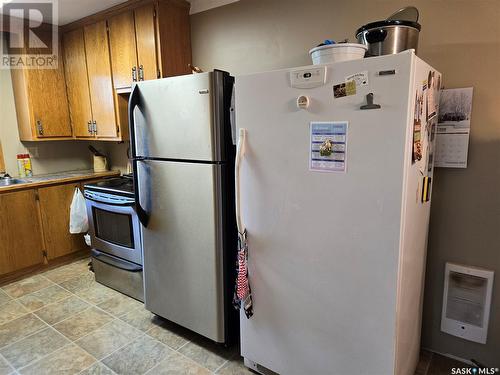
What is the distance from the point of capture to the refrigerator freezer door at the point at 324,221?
120 centimetres

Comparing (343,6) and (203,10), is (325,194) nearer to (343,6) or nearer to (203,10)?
(343,6)

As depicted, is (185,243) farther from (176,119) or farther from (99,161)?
(99,161)

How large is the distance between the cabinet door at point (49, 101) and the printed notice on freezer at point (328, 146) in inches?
117

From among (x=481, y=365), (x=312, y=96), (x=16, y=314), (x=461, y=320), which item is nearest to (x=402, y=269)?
(x=312, y=96)

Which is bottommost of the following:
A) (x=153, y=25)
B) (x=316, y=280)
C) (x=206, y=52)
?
(x=316, y=280)

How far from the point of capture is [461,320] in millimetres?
1812

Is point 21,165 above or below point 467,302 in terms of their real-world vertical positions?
above

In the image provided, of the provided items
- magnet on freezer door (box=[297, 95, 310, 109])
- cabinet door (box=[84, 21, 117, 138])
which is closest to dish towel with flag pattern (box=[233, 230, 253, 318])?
magnet on freezer door (box=[297, 95, 310, 109])

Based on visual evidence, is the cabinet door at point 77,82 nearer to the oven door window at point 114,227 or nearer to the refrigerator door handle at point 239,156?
the oven door window at point 114,227

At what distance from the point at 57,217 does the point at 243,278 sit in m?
2.38

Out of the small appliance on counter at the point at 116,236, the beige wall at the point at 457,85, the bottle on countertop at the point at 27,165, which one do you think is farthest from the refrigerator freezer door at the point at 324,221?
the bottle on countertop at the point at 27,165

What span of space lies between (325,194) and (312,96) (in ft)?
1.35

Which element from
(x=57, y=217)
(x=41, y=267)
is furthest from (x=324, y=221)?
(x=41, y=267)

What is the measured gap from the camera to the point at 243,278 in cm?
163
